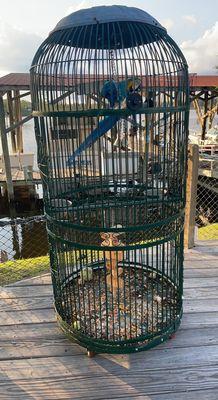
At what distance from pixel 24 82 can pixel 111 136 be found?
723cm

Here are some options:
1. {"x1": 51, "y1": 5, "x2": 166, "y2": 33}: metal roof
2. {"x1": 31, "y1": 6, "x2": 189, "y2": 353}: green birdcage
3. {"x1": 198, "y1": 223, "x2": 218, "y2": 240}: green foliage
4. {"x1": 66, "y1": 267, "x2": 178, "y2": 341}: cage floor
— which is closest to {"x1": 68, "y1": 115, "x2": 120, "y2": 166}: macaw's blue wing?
{"x1": 31, "y1": 6, "x2": 189, "y2": 353}: green birdcage

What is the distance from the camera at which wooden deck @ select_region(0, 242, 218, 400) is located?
186 cm

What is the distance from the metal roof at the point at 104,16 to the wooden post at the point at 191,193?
4.74 ft

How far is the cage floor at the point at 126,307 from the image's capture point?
218 centimetres

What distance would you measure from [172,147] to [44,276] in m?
1.63

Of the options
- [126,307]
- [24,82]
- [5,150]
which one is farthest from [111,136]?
[5,150]

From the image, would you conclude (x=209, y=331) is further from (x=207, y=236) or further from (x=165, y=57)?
(x=207, y=236)

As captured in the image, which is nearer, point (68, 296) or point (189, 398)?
point (189, 398)

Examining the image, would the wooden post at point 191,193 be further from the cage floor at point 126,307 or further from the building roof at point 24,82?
the building roof at point 24,82

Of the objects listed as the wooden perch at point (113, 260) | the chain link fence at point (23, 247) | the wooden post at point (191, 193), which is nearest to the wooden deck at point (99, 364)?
the wooden perch at point (113, 260)

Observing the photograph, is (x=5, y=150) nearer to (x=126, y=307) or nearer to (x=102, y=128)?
(x=126, y=307)

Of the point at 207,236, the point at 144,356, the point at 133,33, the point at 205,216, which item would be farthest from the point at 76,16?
the point at 205,216

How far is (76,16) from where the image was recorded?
70.8 inches

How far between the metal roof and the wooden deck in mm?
1907
